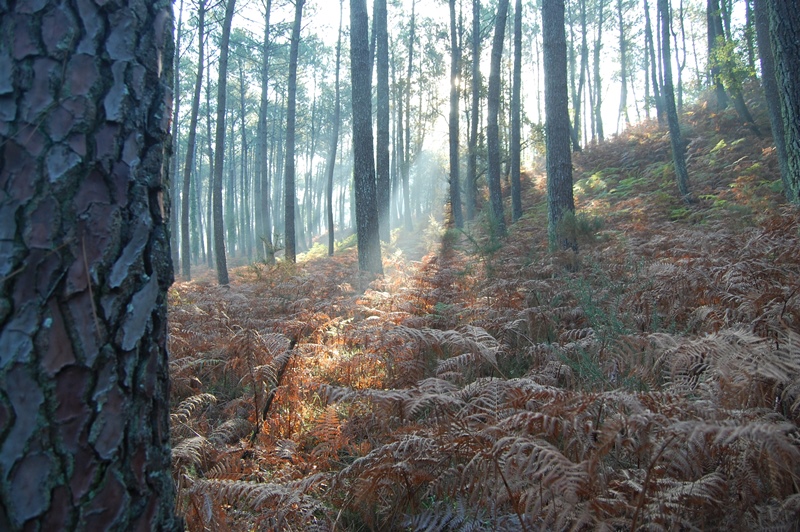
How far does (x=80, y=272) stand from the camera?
3.91 ft

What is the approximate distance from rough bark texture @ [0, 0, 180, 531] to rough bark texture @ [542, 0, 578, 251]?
7.13m

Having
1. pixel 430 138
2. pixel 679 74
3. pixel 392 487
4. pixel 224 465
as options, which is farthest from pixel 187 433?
pixel 430 138

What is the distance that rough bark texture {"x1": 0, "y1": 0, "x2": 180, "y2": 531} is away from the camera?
1.11 meters

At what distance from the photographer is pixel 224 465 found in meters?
2.51

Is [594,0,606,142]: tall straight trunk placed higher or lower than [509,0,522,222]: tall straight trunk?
higher

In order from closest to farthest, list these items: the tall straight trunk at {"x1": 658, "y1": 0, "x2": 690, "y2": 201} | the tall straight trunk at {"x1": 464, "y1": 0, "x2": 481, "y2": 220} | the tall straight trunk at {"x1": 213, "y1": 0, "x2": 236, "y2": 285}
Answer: the tall straight trunk at {"x1": 658, "y1": 0, "x2": 690, "y2": 201} → the tall straight trunk at {"x1": 213, "y1": 0, "x2": 236, "y2": 285} → the tall straight trunk at {"x1": 464, "y1": 0, "x2": 481, "y2": 220}

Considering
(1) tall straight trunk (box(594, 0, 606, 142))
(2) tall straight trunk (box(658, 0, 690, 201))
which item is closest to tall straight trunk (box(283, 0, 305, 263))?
(2) tall straight trunk (box(658, 0, 690, 201))

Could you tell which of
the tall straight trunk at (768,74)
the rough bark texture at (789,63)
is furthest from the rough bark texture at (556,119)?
the tall straight trunk at (768,74)

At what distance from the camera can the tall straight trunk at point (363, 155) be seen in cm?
916

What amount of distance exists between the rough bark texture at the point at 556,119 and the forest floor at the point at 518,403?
4.88ft

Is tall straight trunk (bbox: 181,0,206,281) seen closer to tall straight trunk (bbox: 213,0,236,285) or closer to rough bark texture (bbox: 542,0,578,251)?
tall straight trunk (bbox: 213,0,236,285)

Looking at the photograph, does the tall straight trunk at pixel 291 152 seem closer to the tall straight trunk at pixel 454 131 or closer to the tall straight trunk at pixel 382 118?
the tall straight trunk at pixel 382 118

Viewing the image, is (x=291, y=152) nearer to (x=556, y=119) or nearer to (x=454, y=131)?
(x=454, y=131)

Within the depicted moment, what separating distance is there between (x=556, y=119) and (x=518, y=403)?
687cm
